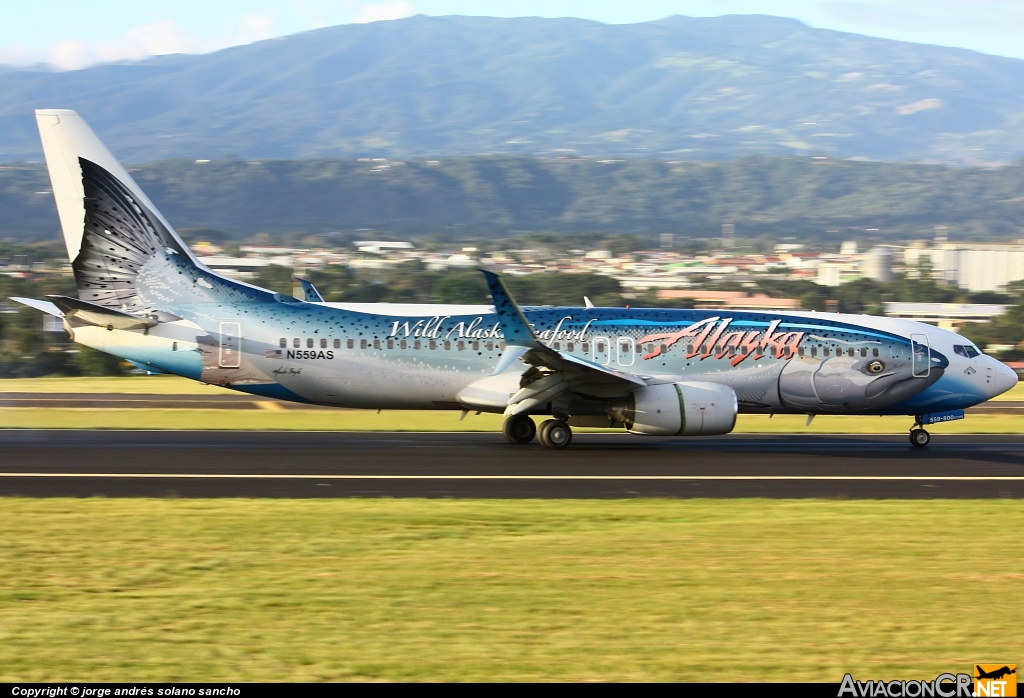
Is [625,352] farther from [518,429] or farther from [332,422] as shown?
[332,422]

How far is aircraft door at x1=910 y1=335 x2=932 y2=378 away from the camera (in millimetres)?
26156

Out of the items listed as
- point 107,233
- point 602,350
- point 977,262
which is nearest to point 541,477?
point 602,350

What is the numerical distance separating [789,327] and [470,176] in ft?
406

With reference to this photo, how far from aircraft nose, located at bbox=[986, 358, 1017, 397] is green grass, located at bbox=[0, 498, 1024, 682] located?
12.2 m

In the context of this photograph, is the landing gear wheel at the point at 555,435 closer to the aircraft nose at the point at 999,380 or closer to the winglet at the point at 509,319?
the winglet at the point at 509,319

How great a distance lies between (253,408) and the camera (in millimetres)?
34406

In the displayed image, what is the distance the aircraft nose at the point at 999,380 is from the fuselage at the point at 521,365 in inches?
1.6

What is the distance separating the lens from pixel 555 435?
2428 centimetres

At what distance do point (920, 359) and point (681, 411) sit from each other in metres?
6.88

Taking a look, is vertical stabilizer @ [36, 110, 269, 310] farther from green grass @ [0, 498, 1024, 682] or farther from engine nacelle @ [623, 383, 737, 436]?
green grass @ [0, 498, 1024, 682]

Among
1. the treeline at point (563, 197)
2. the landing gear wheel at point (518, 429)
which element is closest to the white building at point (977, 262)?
the treeline at point (563, 197)

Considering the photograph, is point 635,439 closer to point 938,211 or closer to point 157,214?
point 157,214

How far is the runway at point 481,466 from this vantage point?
17.9 metres

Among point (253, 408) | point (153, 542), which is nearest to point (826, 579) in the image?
point (153, 542)
